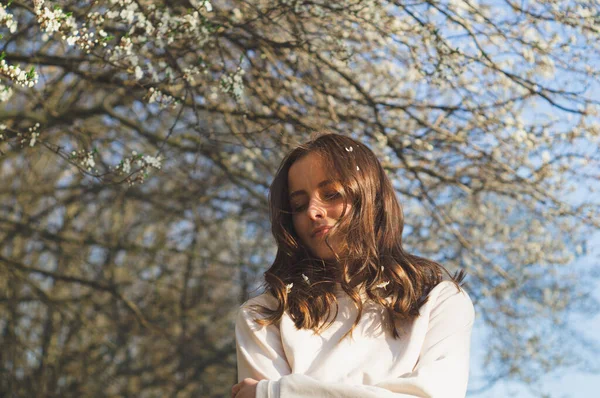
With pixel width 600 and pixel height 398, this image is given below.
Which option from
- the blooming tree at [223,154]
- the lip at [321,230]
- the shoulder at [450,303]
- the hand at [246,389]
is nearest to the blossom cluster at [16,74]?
the blooming tree at [223,154]

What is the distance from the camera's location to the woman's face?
8.18ft

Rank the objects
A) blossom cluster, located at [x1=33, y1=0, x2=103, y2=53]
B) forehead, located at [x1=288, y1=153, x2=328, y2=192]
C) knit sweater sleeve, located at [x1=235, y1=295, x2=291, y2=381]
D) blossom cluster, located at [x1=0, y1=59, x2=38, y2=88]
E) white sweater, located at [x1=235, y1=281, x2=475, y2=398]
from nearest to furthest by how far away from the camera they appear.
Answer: white sweater, located at [x1=235, y1=281, x2=475, y2=398] < knit sweater sleeve, located at [x1=235, y1=295, x2=291, y2=381] < forehead, located at [x1=288, y1=153, x2=328, y2=192] < blossom cluster, located at [x1=0, y1=59, x2=38, y2=88] < blossom cluster, located at [x1=33, y1=0, x2=103, y2=53]

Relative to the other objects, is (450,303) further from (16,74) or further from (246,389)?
(16,74)

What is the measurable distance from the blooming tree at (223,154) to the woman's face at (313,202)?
1204 mm

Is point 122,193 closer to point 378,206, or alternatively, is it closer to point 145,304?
point 145,304

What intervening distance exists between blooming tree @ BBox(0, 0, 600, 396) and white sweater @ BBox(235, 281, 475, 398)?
148cm

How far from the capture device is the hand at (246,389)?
2184mm

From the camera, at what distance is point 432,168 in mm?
5984

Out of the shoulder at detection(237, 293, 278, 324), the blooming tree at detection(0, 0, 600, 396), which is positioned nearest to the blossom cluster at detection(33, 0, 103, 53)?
the blooming tree at detection(0, 0, 600, 396)

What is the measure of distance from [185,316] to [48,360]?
5.53 ft

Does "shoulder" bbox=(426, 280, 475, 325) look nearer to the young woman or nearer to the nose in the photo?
the young woman

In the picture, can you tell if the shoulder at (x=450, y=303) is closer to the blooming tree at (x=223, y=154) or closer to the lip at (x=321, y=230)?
the lip at (x=321, y=230)

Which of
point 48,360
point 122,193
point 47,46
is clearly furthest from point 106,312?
point 47,46

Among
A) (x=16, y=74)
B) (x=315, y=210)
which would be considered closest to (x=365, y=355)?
(x=315, y=210)
